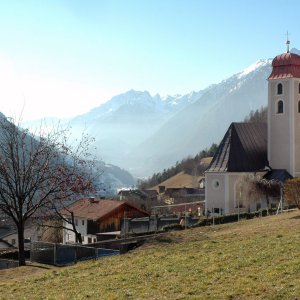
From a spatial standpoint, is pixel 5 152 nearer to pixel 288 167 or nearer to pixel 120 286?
pixel 120 286

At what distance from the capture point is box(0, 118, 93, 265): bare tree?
70.9 ft

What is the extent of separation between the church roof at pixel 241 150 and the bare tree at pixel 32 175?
21.8 meters

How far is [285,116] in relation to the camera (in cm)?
4631

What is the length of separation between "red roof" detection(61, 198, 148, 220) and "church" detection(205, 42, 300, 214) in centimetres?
771

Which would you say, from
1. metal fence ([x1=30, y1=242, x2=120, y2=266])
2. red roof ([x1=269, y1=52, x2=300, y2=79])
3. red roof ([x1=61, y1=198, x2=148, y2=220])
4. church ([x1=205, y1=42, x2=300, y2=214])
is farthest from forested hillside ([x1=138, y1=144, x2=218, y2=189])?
metal fence ([x1=30, y1=242, x2=120, y2=266])

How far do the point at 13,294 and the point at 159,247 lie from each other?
20.7 feet

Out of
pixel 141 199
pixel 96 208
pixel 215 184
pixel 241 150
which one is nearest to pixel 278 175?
pixel 241 150

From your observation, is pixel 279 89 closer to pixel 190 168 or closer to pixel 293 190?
pixel 293 190

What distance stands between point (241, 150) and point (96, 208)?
45.5 feet

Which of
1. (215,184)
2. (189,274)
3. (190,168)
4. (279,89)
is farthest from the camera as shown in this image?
(190,168)

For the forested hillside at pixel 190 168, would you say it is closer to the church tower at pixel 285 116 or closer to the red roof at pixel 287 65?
the church tower at pixel 285 116

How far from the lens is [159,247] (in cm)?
1822

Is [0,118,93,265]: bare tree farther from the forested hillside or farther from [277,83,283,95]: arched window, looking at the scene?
the forested hillside

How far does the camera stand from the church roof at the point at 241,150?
4522cm
